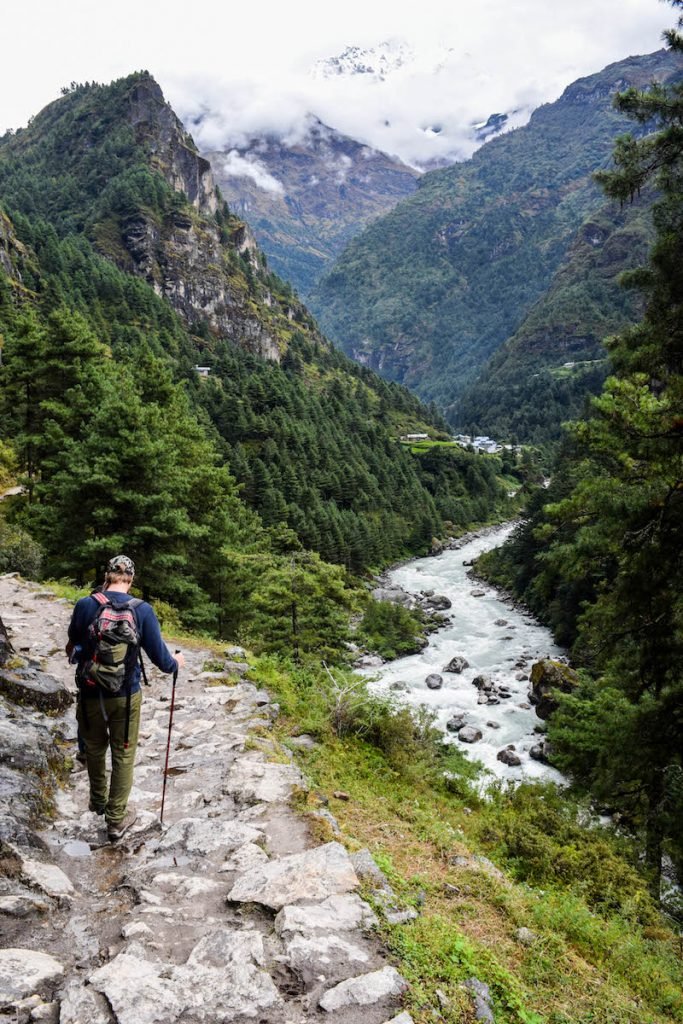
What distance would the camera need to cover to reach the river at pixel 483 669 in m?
26.0

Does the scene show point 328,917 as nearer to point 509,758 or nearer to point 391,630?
point 509,758

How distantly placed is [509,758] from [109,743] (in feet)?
74.3

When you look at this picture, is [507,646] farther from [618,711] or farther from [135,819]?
[135,819]

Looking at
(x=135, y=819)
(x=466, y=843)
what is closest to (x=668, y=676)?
(x=466, y=843)

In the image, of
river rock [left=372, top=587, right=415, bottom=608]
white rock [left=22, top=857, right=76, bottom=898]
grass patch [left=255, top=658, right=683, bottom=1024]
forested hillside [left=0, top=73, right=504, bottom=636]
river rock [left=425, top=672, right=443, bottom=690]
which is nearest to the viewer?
grass patch [left=255, top=658, right=683, bottom=1024]

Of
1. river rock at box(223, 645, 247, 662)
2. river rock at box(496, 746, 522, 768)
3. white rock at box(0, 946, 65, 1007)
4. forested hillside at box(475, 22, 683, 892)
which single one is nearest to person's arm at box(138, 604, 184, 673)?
white rock at box(0, 946, 65, 1007)

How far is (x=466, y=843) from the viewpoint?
8133 millimetres

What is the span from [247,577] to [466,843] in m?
16.9

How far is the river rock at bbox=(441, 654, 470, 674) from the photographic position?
36.0 m

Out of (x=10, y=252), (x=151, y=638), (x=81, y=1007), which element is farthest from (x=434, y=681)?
(x=10, y=252)

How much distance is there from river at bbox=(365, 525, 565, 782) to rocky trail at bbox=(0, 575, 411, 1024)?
7449 millimetres

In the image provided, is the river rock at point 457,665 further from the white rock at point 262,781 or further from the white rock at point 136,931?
the white rock at point 136,931

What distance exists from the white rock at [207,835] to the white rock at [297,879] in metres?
0.61

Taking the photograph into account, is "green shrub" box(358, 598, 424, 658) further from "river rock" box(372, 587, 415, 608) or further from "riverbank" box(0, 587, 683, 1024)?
"riverbank" box(0, 587, 683, 1024)
